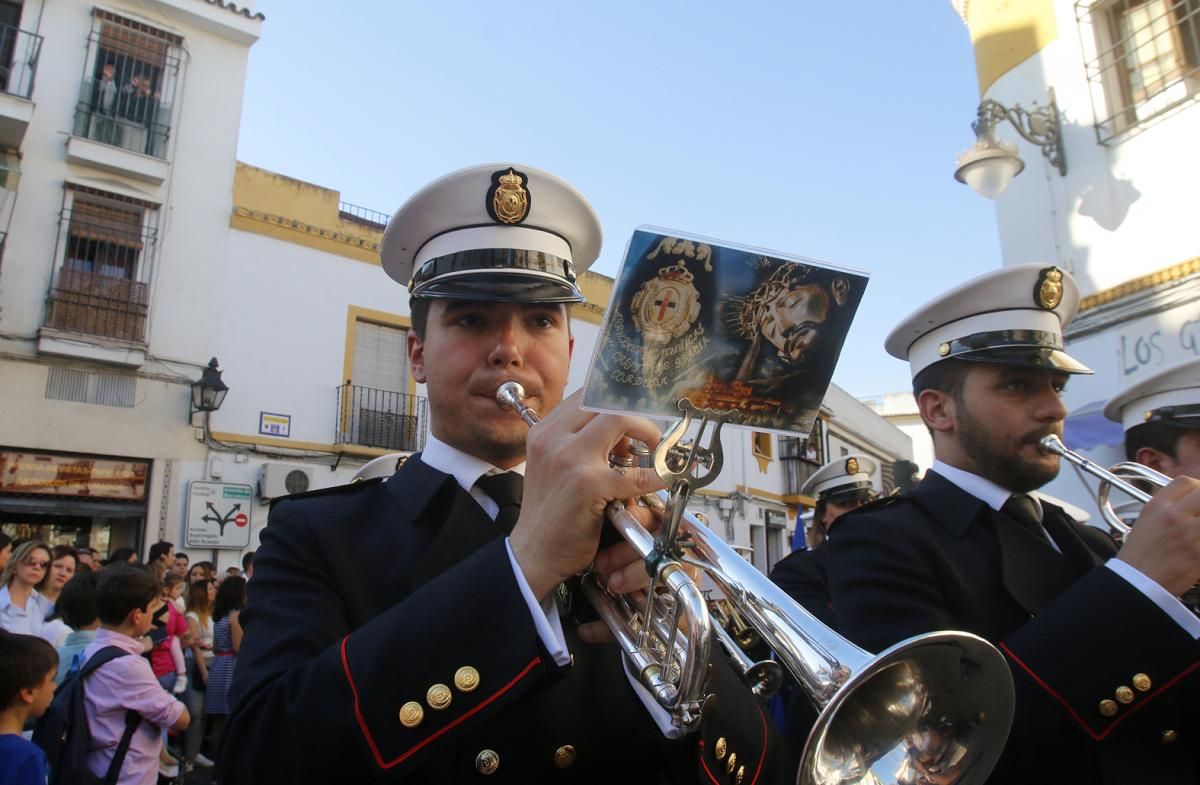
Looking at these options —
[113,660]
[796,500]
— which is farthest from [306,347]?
[796,500]

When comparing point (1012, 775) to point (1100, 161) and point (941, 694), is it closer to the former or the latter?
point (941, 694)

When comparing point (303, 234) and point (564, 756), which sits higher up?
point (303, 234)

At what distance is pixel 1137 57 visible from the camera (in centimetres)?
703

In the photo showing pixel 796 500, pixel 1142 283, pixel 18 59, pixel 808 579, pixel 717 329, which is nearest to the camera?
pixel 717 329

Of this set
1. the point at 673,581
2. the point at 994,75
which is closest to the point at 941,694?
the point at 673,581

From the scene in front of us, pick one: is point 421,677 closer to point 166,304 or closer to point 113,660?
point 113,660

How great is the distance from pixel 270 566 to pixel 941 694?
127 centimetres

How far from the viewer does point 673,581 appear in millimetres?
1348

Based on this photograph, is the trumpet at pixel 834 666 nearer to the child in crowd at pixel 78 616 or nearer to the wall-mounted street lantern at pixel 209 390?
the child in crowd at pixel 78 616

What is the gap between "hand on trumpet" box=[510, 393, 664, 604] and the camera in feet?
4.38

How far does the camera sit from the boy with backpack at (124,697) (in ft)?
13.2

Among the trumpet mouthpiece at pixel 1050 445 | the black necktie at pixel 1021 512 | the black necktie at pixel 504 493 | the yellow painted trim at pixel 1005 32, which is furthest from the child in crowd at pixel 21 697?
the yellow painted trim at pixel 1005 32

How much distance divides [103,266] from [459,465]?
12323 mm

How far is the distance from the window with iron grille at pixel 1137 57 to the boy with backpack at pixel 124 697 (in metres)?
7.75
